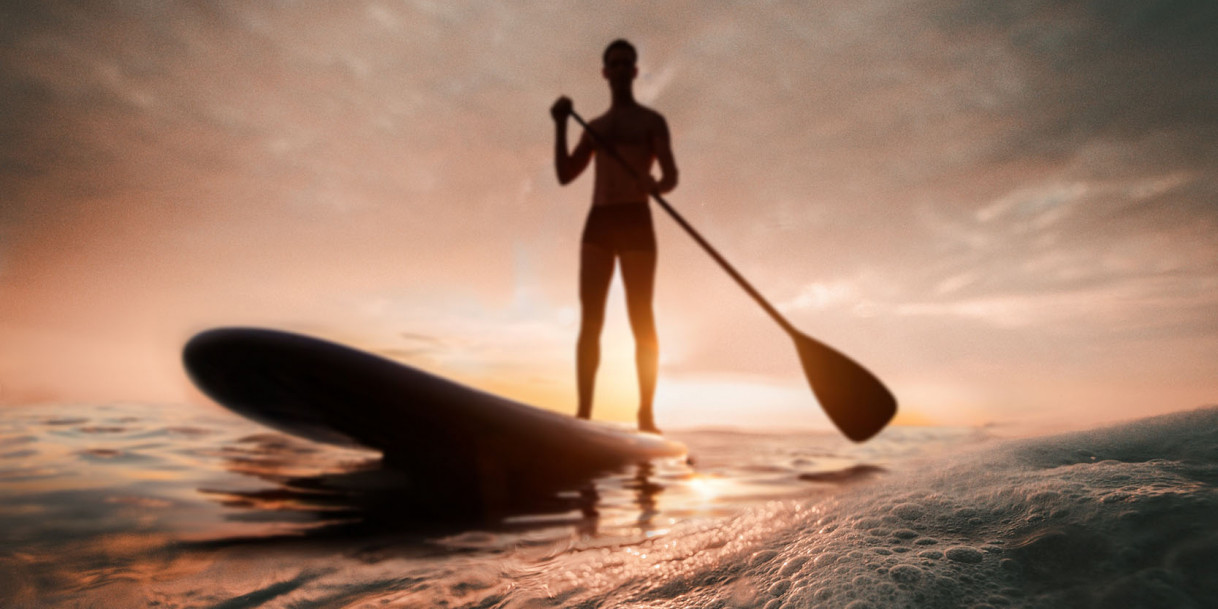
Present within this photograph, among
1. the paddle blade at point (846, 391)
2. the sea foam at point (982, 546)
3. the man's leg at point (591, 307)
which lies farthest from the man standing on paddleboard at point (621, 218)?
the sea foam at point (982, 546)

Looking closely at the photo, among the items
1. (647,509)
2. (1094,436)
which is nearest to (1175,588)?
(1094,436)

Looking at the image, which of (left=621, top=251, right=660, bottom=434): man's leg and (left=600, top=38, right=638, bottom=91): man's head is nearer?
(left=621, top=251, right=660, bottom=434): man's leg

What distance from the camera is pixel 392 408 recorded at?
2203mm

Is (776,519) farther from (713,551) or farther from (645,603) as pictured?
(645,603)

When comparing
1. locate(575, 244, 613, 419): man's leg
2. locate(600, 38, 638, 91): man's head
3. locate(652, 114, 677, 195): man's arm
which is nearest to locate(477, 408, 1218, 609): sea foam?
locate(575, 244, 613, 419): man's leg

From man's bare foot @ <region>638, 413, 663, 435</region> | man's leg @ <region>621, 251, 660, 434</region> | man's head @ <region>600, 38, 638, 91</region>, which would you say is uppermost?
man's head @ <region>600, 38, 638, 91</region>

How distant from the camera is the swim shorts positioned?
3.71 m

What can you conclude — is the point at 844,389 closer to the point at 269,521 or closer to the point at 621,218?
the point at 621,218

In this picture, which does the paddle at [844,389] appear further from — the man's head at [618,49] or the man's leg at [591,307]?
the man's head at [618,49]

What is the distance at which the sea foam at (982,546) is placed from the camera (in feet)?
1.78

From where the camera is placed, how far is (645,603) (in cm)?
74

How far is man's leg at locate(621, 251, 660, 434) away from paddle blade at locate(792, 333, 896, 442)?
997 mm

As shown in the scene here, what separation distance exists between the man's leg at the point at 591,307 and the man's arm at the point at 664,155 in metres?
0.65

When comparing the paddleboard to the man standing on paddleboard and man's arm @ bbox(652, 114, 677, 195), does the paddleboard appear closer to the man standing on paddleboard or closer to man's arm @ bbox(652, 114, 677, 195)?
the man standing on paddleboard
